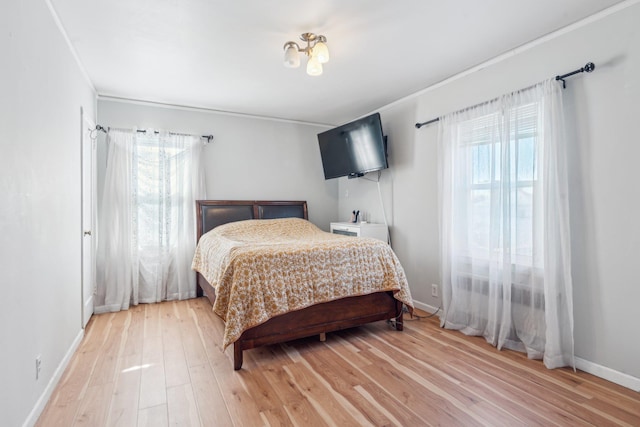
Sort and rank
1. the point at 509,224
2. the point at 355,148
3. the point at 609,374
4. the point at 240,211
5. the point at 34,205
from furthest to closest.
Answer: the point at 240,211 < the point at 355,148 < the point at 509,224 < the point at 609,374 < the point at 34,205

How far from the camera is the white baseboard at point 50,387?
5.32 ft

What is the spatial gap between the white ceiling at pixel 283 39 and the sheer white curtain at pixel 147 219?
670mm

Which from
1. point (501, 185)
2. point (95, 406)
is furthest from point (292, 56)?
point (95, 406)

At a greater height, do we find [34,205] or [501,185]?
[501,185]

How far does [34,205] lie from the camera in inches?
67.3

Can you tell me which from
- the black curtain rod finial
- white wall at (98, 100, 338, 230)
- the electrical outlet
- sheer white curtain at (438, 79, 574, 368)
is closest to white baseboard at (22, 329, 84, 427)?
the electrical outlet

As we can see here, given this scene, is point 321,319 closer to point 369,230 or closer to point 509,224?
point 369,230

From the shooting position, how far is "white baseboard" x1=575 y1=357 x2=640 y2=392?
1.95 metres

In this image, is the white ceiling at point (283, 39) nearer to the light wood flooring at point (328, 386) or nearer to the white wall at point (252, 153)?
the white wall at point (252, 153)

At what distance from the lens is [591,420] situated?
168 cm

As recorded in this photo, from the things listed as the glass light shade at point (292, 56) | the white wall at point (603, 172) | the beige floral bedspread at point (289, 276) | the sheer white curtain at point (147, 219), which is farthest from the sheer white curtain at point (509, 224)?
the sheer white curtain at point (147, 219)

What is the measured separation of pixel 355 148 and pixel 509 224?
203 centimetres

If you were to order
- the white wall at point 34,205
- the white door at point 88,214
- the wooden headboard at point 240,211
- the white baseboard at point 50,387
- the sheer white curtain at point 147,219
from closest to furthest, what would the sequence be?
the white wall at point 34,205 < the white baseboard at point 50,387 < the white door at point 88,214 < the sheer white curtain at point 147,219 < the wooden headboard at point 240,211

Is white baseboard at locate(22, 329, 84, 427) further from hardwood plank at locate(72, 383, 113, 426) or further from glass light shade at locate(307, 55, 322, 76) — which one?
glass light shade at locate(307, 55, 322, 76)
